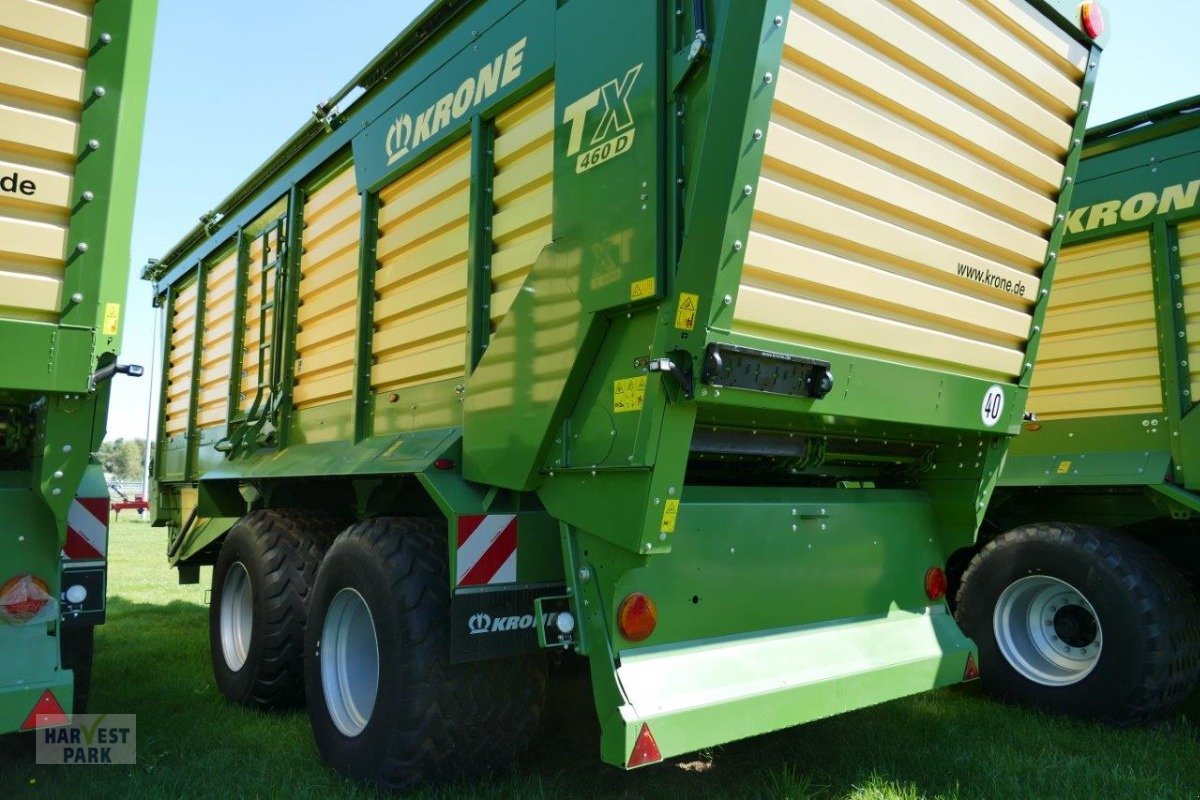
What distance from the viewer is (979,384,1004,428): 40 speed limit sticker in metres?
3.76

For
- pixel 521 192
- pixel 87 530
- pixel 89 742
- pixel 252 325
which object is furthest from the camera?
pixel 252 325

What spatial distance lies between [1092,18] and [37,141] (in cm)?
415

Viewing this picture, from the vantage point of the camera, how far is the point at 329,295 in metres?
4.88

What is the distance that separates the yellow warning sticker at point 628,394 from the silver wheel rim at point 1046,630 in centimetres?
316

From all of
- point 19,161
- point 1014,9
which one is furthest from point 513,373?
point 1014,9

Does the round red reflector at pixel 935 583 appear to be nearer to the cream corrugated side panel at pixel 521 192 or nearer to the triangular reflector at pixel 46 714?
the cream corrugated side panel at pixel 521 192

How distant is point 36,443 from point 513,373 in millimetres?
1770

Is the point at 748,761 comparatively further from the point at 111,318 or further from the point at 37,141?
the point at 37,141

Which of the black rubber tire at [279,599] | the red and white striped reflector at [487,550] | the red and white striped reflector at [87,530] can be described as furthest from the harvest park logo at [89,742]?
the red and white striped reflector at [487,550]

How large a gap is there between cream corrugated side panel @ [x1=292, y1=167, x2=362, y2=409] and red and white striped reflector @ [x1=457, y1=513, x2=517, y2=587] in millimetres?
1605

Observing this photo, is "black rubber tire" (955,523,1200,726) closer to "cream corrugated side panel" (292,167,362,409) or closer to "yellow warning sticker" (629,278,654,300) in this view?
"yellow warning sticker" (629,278,654,300)

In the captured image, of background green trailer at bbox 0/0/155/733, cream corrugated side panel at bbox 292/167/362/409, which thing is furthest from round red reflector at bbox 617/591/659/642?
cream corrugated side panel at bbox 292/167/362/409

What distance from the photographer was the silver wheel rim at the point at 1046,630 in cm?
464

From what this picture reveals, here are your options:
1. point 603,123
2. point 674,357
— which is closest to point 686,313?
point 674,357
